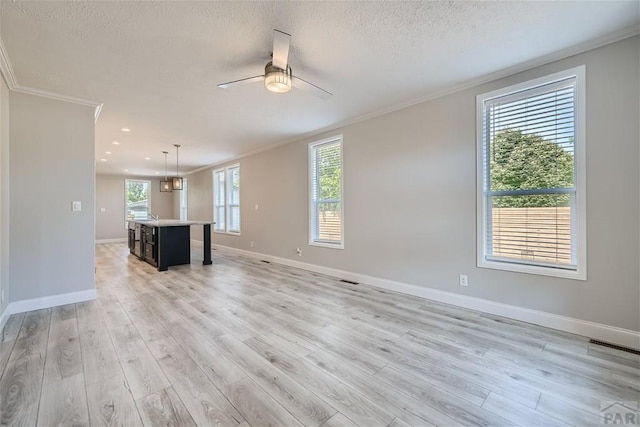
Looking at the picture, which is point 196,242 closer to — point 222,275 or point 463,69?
point 222,275

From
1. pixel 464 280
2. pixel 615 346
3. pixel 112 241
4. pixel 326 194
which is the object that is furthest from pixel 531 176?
pixel 112 241

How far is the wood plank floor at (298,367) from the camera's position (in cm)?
160

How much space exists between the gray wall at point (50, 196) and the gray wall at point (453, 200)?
3.24 m

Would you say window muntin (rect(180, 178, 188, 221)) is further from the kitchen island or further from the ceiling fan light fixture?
the ceiling fan light fixture

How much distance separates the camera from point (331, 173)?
4988 mm

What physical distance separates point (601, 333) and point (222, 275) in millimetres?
4892

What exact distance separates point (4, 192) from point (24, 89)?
124 cm

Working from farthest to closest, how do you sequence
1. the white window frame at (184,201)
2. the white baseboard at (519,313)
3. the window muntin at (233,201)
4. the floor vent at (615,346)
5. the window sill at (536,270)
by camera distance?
the white window frame at (184,201) → the window muntin at (233,201) → the window sill at (536,270) → the white baseboard at (519,313) → the floor vent at (615,346)

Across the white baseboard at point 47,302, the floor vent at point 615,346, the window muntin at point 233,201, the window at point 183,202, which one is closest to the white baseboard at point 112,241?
the window at point 183,202

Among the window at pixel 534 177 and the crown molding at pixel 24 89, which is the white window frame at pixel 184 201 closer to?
the crown molding at pixel 24 89

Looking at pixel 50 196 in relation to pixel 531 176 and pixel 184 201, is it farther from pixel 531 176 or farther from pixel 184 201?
pixel 184 201

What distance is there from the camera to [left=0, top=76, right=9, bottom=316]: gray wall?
279 centimetres

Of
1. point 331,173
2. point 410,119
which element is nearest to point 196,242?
point 331,173

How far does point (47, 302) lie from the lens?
11.0 ft
